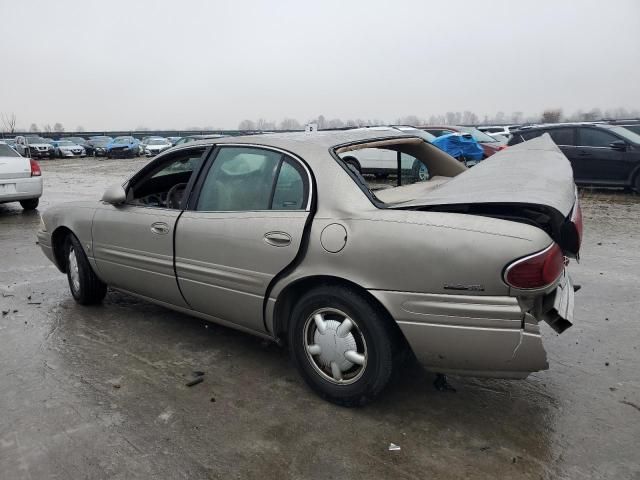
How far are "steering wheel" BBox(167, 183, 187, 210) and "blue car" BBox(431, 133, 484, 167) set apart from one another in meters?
8.71

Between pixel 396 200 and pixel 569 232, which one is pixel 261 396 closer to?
pixel 396 200

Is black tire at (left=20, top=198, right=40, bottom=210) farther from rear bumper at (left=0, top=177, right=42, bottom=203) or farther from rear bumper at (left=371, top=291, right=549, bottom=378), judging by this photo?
rear bumper at (left=371, top=291, right=549, bottom=378)

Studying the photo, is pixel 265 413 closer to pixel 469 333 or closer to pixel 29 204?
pixel 469 333

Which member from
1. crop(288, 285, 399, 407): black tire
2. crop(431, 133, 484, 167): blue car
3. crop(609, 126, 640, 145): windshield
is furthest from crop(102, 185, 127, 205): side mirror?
crop(609, 126, 640, 145): windshield

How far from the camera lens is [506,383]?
3418mm

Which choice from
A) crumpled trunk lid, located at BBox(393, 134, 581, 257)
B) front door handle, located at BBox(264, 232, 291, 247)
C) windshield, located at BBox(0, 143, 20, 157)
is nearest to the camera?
crumpled trunk lid, located at BBox(393, 134, 581, 257)

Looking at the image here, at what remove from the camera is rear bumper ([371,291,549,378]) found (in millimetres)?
2578

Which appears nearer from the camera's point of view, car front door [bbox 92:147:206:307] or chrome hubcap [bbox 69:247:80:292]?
car front door [bbox 92:147:206:307]

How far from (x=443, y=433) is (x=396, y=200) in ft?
4.48

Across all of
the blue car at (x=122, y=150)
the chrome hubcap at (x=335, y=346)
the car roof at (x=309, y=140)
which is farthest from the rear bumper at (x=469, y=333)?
the blue car at (x=122, y=150)

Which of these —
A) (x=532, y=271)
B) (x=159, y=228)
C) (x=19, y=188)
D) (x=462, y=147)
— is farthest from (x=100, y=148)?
(x=532, y=271)

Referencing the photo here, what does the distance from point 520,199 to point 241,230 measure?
5.43 ft

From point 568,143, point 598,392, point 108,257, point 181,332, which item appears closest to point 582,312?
point 598,392

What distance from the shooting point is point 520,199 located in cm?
259
